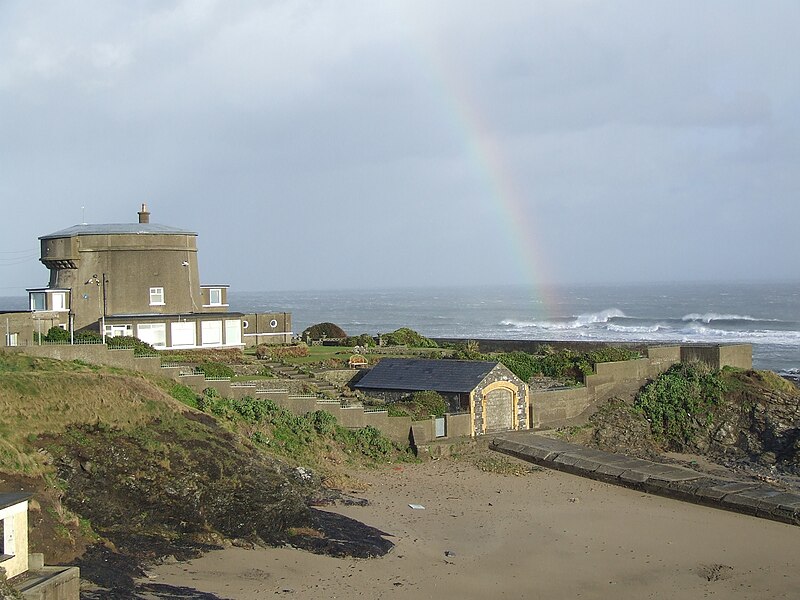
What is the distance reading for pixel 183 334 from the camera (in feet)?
136

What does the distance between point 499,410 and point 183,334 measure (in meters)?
14.9

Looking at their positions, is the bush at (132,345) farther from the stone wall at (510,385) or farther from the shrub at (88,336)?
the stone wall at (510,385)

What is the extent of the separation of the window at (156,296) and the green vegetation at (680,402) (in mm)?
20544

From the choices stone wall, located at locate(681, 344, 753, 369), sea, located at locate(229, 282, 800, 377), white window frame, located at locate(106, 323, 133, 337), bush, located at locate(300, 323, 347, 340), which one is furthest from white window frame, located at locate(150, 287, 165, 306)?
sea, located at locate(229, 282, 800, 377)

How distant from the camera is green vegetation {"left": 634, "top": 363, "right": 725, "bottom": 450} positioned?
1458 inches

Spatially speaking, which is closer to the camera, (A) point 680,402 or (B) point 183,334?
(A) point 680,402

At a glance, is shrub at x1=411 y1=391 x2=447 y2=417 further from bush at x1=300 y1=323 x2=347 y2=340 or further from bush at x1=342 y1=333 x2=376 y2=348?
bush at x1=300 y1=323 x2=347 y2=340

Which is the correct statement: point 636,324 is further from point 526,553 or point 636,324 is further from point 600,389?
point 526,553

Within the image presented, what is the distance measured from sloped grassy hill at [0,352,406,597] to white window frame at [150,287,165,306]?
1460 cm

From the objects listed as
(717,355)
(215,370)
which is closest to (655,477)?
(717,355)

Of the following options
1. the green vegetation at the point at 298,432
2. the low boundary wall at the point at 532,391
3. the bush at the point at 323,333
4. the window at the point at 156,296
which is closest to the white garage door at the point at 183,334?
the window at the point at 156,296

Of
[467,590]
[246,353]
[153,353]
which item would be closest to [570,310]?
[246,353]

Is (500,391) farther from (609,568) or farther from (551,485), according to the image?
(609,568)

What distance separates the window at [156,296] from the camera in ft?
140
